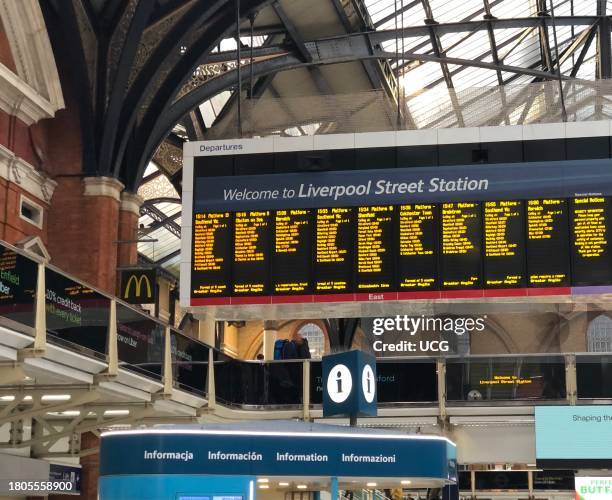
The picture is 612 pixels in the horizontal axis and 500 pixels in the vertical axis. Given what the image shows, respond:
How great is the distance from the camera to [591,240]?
1998 centimetres

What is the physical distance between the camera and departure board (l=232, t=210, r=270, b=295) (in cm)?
2069

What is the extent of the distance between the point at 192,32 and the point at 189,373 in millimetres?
9817

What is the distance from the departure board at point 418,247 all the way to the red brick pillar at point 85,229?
7.75 meters

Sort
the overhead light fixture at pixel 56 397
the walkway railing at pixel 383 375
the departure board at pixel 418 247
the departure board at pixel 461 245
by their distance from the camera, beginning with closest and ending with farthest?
the overhead light fixture at pixel 56 397, the walkway railing at pixel 383 375, the departure board at pixel 461 245, the departure board at pixel 418 247

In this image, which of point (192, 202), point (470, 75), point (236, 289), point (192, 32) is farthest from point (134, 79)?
point (470, 75)

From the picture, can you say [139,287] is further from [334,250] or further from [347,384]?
[347,384]

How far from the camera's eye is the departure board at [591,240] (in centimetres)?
1983

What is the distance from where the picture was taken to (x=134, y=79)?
26.1 meters

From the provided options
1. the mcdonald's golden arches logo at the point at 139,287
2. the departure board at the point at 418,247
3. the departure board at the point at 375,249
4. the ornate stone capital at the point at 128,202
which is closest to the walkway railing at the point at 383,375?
the departure board at the point at 375,249

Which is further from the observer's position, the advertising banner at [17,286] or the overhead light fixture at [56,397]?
the overhead light fixture at [56,397]

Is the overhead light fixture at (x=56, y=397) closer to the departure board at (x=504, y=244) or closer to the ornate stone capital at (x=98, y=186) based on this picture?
the departure board at (x=504, y=244)

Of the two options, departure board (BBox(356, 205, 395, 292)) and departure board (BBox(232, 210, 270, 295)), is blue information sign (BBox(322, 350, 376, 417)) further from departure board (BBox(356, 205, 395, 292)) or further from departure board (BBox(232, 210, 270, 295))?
departure board (BBox(232, 210, 270, 295))

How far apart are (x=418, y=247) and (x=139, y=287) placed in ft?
24.0

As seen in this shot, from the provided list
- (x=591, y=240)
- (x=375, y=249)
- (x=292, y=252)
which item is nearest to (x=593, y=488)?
(x=591, y=240)
